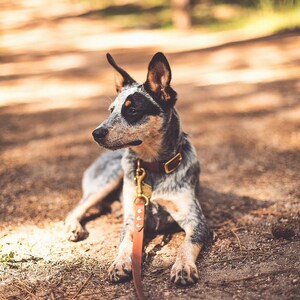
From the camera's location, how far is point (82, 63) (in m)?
12.4

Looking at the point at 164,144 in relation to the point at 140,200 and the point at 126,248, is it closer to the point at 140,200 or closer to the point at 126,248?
the point at 140,200

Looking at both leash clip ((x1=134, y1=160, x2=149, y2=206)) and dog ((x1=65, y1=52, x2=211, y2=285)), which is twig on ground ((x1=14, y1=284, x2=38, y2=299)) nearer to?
dog ((x1=65, y1=52, x2=211, y2=285))

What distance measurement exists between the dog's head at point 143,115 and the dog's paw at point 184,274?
101 centimetres

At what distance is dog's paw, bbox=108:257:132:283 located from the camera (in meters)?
3.04

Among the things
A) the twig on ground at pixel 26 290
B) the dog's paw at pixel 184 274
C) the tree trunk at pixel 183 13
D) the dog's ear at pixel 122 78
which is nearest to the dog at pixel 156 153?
the dog's ear at pixel 122 78

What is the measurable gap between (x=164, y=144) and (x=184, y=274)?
3.65 feet

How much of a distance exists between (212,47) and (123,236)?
991cm

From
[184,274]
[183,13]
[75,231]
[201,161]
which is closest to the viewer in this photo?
[184,274]

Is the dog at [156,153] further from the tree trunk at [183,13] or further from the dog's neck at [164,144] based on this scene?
the tree trunk at [183,13]

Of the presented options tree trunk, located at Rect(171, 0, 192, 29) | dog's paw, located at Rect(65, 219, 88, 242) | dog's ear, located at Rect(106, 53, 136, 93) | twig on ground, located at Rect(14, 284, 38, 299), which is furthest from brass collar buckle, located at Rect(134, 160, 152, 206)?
tree trunk, located at Rect(171, 0, 192, 29)

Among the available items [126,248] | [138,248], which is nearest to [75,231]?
[126,248]

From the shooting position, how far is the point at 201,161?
568 centimetres

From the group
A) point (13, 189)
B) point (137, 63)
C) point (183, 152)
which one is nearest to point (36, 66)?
point (137, 63)

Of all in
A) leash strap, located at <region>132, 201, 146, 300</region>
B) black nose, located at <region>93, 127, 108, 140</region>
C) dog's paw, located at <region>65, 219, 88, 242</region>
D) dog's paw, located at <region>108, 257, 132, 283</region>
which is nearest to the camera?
leash strap, located at <region>132, 201, 146, 300</region>
